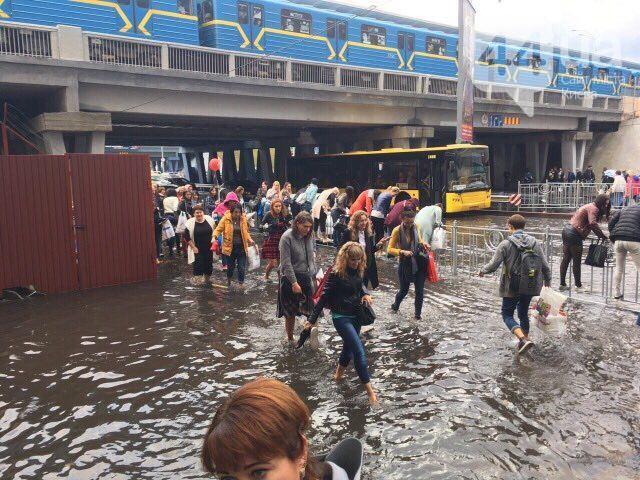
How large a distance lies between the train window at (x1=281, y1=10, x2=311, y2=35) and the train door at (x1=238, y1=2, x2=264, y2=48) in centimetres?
119

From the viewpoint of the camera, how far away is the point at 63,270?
10.7 metres

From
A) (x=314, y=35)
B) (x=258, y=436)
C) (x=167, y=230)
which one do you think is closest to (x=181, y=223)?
(x=167, y=230)

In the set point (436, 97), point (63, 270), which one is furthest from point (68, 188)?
point (436, 97)

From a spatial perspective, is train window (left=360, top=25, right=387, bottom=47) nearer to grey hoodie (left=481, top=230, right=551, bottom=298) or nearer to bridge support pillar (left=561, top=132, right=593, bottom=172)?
bridge support pillar (left=561, top=132, right=593, bottom=172)

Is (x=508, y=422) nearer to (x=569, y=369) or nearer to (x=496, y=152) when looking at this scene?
(x=569, y=369)

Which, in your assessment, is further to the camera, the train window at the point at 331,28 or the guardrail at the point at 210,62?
the train window at the point at 331,28

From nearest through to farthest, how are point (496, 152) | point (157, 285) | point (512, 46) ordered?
point (157, 285) < point (512, 46) < point (496, 152)

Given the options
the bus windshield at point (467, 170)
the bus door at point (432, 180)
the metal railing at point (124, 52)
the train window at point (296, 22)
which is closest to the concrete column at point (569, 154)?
the bus windshield at point (467, 170)

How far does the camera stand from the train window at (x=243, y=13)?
22500 mm

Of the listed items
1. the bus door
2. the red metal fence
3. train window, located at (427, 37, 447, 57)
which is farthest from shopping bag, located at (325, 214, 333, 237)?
train window, located at (427, 37, 447, 57)

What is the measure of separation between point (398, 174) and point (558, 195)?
307 inches

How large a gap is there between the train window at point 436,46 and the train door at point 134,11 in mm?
15891

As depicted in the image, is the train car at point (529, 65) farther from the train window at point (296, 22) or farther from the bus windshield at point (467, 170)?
the train window at point (296, 22)

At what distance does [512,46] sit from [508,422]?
29.7 metres
